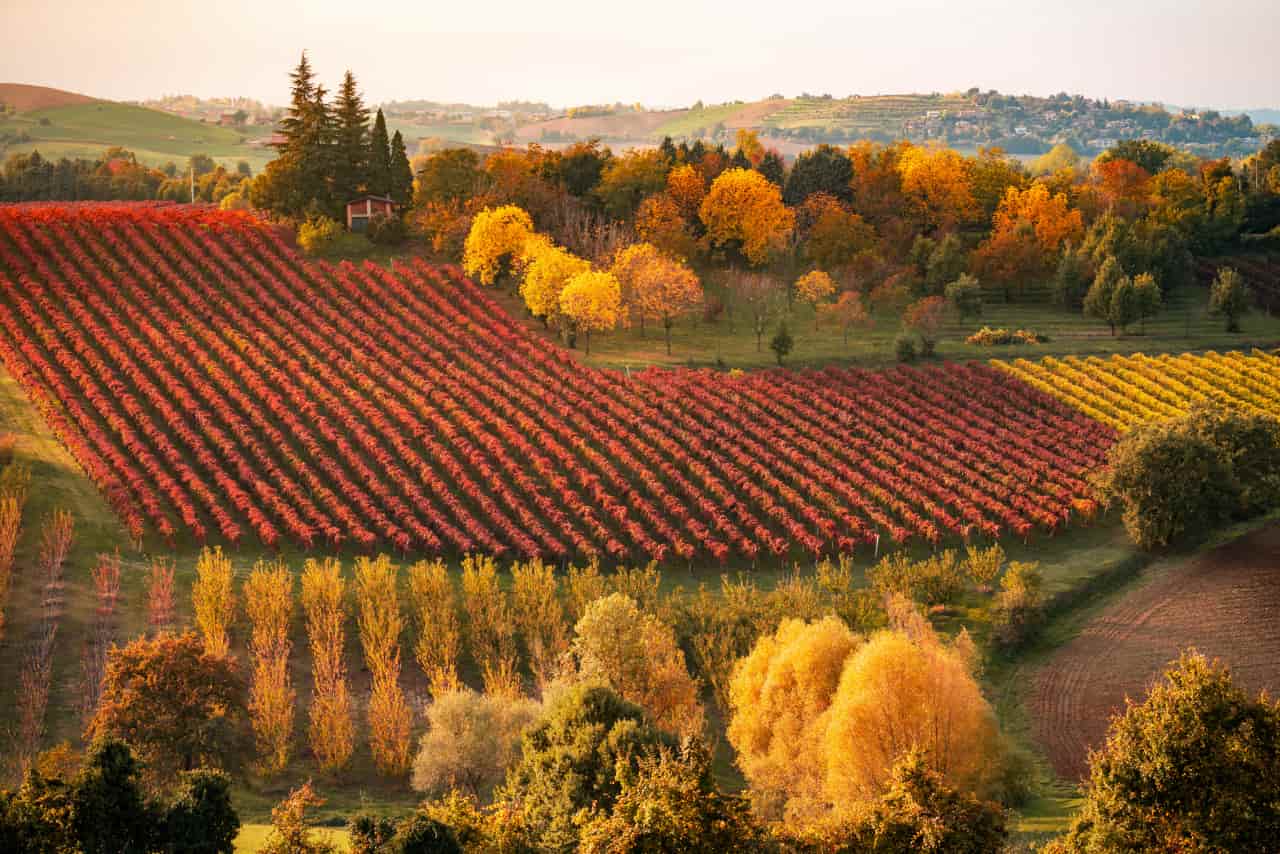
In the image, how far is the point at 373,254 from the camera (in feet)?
269

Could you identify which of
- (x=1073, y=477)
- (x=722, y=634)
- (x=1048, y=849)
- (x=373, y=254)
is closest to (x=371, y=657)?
(x=722, y=634)

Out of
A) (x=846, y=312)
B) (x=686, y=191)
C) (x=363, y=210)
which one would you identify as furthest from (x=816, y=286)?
(x=363, y=210)

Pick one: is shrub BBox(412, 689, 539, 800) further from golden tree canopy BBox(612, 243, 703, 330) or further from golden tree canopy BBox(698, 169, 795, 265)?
golden tree canopy BBox(698, 169, 795, 265)

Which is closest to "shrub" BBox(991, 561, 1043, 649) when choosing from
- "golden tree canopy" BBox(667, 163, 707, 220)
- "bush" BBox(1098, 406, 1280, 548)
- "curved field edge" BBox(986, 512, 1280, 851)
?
"curved field edge" BBox(986, 512, 1280, 851)

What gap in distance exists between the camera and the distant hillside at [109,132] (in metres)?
147

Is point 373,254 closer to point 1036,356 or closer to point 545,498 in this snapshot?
point 545,498

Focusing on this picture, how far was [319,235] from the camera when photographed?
265 feet

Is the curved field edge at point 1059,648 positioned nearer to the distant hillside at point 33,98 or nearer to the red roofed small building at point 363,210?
the red roofed small building at point 363,210

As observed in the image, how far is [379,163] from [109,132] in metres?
88.2

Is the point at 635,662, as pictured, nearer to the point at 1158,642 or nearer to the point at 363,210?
the point at 1158,642

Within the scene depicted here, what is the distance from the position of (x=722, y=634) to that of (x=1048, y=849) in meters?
19.3

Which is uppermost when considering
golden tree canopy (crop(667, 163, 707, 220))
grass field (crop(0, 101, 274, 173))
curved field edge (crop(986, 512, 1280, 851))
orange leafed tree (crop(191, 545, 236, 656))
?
grass field (crop(0, 101, 274, 173))

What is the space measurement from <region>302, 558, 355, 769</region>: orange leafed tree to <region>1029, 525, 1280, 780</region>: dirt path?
22175 mm

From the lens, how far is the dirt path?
43.2 m
